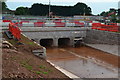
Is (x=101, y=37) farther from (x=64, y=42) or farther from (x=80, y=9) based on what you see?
(x=80, y=9)

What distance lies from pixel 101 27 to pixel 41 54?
1435 cm

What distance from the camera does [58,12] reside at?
82.6 m

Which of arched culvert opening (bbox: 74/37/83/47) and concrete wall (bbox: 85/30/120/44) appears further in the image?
arched culvert opening (bbox: 74/37/83/47)

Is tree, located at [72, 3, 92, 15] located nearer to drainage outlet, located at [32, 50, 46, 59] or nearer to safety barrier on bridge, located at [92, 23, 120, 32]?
safety barrier on bridge, located at [92, 23, 120, 32]

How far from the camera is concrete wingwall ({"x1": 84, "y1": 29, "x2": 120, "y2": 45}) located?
20.1m

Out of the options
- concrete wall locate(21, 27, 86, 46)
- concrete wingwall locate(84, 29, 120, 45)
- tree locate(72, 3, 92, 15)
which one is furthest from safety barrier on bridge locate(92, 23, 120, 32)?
tree locate(72, 3, 92, 15)

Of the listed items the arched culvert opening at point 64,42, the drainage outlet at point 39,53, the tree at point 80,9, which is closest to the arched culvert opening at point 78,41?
the arched culvert opening at point 64,42

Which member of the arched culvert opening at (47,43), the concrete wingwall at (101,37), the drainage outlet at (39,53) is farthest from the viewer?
the arched culvert opening at (47,43)

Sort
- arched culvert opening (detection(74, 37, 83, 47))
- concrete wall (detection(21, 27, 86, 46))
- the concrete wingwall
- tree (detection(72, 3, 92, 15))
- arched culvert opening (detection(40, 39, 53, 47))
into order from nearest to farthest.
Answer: the concrete wingwall < concrete wall (detection(21, 27, 86, 46)) < arched culvert opening (detection(40, 39, 53, 47)) < arched culvert opening (detection(74, 37, 83, 47)) < tree (detection(72, 3, 92, 15))

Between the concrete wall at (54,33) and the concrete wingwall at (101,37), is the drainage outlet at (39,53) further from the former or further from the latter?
the concrete wingwall at (101,37)

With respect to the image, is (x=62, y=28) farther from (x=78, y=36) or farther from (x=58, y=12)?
(x=58, y=12)

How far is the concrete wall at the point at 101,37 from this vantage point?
20156mm

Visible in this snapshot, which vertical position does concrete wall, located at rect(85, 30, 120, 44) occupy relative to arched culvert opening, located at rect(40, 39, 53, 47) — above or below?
above

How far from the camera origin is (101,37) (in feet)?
72.7
